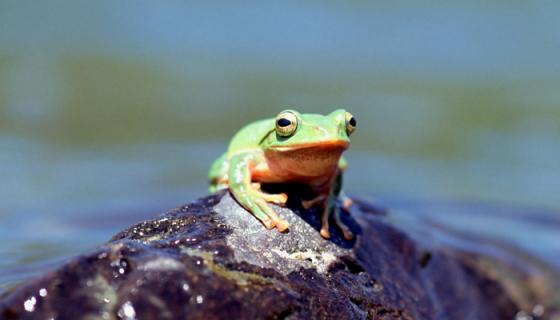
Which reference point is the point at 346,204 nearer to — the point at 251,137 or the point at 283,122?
the point at 251,137

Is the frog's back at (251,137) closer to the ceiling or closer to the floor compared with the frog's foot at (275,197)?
closer to the ceiling

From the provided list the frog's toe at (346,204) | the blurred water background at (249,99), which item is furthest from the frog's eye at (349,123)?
the blurred water background at (249,99)

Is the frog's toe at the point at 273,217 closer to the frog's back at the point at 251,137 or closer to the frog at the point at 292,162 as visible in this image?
the frog at the point at 292,162

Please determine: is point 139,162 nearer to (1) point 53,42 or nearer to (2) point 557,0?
(1) point 53,42

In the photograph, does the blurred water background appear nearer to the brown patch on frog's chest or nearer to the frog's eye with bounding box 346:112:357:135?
the brown patch on frog's chest

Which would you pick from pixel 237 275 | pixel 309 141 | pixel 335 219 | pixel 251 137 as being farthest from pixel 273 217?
pixel 251 137
